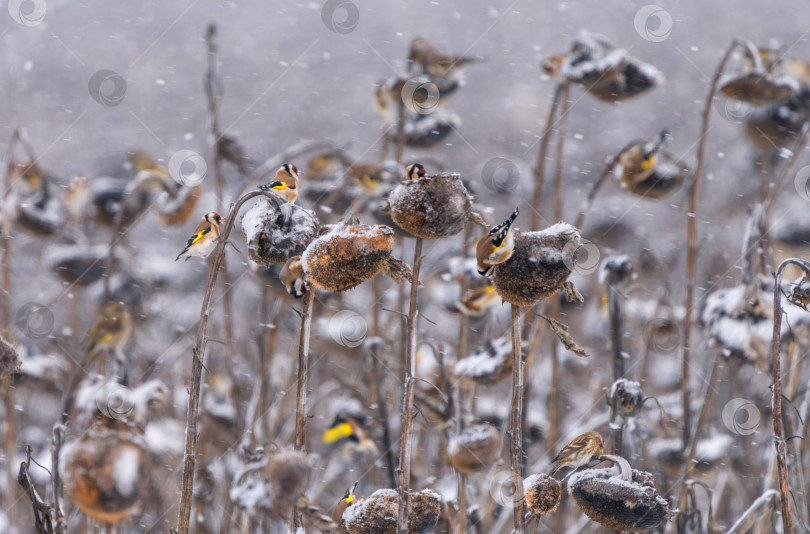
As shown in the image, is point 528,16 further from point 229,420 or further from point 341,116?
point 229,420

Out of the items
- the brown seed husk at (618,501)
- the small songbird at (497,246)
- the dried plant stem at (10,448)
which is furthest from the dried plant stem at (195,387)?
the dried plant stem at (10,448)

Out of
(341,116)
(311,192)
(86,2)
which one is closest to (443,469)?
(311,192)

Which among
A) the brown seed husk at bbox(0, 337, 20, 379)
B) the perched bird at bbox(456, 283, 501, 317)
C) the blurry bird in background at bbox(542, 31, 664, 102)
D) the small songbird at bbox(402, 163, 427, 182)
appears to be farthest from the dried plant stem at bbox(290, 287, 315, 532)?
the blurry bird in background at bbox(542, 31, 664, 102)

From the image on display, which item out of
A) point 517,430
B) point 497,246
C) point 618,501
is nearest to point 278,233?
point 497,246

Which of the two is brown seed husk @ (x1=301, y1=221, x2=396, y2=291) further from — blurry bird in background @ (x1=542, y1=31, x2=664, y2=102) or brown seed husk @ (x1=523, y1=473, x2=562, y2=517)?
blurry bird in background @ (x1=542, y1=31, x2=664, y2=102)

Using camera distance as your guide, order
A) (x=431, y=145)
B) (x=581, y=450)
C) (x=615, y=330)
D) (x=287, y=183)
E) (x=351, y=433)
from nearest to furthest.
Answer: (x=581, y=450), (x=287, y=183), (x=615, y=330), (x=351, y=433), (x=431, y=145)

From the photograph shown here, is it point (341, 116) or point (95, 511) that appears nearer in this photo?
point (95, 511)

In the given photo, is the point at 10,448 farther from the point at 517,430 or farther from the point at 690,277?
the point at 690,277
